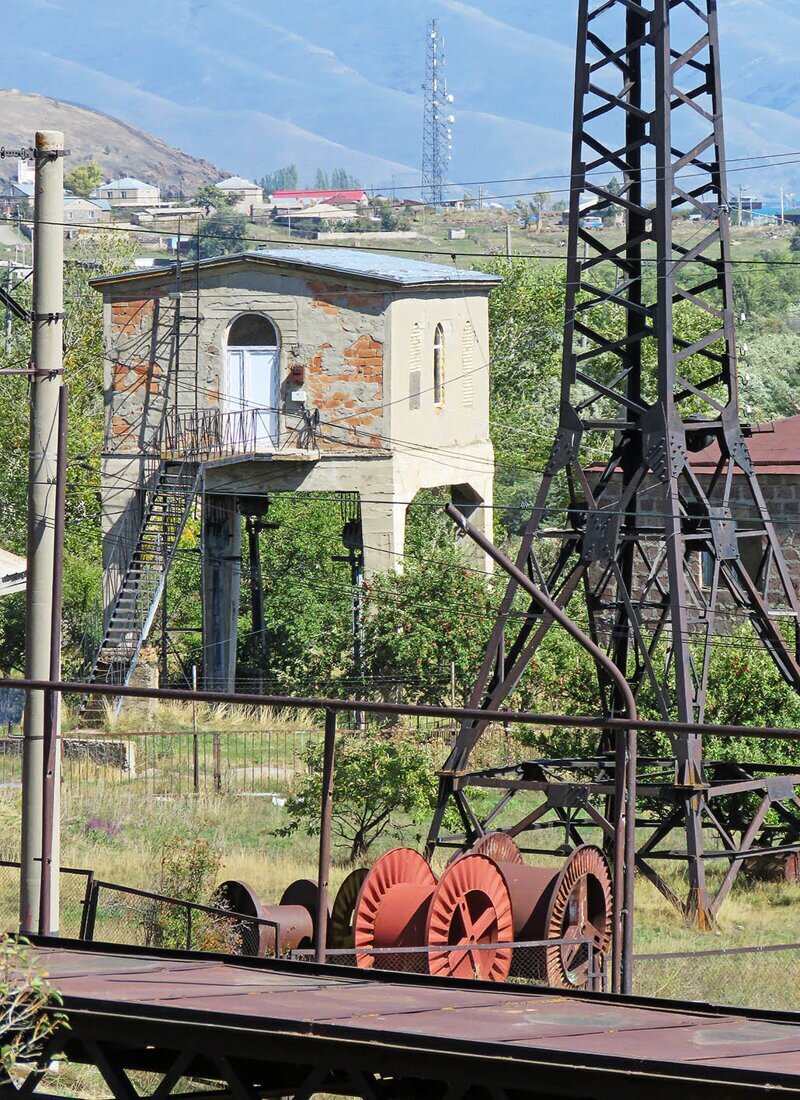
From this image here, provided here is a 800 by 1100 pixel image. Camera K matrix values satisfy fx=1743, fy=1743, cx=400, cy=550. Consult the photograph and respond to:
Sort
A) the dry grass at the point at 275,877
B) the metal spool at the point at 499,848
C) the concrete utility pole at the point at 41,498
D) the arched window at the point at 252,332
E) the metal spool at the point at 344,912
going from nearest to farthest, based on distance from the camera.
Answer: the concrete utility pole at the point at 41,498 < the metal spool at the point at 344,912 < the dry grass at the point at 275,877 < the metal spool at the point at 499,848 < the arched window at the point at 252,332

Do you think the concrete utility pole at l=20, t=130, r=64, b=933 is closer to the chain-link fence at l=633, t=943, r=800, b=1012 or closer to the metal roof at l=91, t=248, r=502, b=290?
the chain-link fence at l=633, t=943, r=800, b=1012

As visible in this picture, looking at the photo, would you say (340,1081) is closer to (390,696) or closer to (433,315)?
(390,696)

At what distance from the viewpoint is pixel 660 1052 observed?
661cm

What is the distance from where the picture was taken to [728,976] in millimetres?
15422

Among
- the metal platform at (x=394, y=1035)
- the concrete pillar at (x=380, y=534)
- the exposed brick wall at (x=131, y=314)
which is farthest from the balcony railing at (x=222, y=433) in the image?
the metal platform at (x=394, y=1035)

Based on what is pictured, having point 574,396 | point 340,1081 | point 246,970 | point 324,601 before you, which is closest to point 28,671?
point 246,970

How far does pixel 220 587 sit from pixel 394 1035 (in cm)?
2802

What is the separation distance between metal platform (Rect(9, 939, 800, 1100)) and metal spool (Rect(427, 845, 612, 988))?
4703 mm

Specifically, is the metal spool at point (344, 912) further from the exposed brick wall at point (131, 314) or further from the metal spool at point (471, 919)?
the exposed brick wall at point (131, 314)

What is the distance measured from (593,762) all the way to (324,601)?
17.4 meters

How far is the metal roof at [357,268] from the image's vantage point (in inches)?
1282

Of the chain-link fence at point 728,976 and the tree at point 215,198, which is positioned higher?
the tree at point 215,198

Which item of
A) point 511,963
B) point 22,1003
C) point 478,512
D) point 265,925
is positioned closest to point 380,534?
point 478,512

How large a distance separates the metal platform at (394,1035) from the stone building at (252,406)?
2430cm
